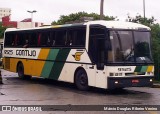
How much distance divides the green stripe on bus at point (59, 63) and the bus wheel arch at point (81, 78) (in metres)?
1.18

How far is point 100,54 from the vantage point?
16.2 m

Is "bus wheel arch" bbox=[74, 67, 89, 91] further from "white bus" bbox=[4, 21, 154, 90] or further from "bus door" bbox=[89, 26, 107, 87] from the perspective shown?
"bus door" bbox=[89, 26, 107, 87]

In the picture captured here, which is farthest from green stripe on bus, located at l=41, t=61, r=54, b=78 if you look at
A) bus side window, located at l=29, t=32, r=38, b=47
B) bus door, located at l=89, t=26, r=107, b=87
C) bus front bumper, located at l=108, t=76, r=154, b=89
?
bus front bumper, located at l=108, t=76, r=154, b=89

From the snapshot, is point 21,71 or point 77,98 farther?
point 21,71

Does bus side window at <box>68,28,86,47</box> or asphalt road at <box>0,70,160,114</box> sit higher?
bus side window at <box>68,28,86,47</box>

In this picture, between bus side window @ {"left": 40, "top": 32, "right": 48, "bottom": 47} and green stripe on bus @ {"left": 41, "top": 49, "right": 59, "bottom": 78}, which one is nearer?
green stripe on bus @ {"left": 41, "top": 49, "right": 59, "bottom": 78}

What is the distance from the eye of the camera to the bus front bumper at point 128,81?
15.6 m

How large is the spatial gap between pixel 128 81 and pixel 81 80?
2.39m

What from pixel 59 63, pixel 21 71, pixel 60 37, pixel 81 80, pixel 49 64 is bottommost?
pixel 21 71

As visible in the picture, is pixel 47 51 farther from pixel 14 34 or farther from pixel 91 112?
pixel 91 112

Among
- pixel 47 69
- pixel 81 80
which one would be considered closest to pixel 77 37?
pixel 81 80

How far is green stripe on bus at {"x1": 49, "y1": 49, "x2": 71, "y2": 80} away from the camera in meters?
18.6

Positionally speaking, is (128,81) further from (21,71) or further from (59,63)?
(21,71)

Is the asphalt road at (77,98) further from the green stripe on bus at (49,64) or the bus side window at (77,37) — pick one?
the green stripe on bus at (49,64)
